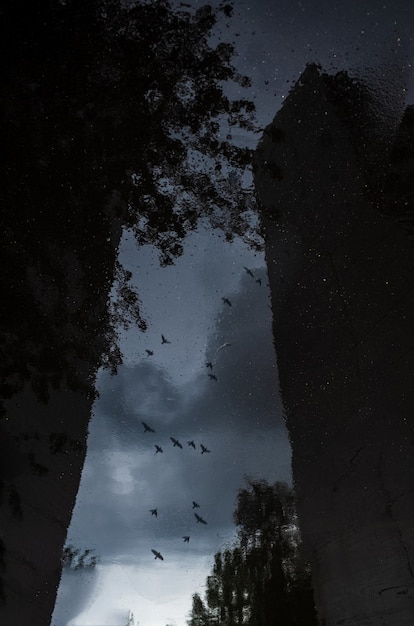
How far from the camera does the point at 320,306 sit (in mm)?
3379

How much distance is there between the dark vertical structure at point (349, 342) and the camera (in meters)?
2.43

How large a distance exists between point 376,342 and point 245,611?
66.4 ft

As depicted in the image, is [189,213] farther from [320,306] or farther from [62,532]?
[62,532]

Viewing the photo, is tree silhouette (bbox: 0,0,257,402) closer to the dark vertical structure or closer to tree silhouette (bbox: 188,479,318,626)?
the dark vertical structure

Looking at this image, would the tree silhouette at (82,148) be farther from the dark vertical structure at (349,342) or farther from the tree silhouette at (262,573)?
the tree silhouette at (262,573)

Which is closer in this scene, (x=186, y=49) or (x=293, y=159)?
(x=186, y=49)

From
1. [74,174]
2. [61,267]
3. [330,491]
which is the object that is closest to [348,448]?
[330,491]

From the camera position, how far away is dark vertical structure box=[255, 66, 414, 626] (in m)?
2.43

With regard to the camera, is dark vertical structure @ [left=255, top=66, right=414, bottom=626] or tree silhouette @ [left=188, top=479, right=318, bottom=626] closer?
dark vertical structure @ [left=255, top=66, right=414, bottom=626]

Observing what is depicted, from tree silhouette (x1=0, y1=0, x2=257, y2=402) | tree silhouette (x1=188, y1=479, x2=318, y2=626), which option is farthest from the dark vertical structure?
tree silhouette (x1=188, y1=479, x2=318, y2=626)

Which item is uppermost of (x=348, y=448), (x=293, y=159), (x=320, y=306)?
(x=293, y=159)

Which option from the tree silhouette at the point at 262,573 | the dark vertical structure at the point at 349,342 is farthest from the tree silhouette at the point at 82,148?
the tree silhouette at the point at 262,573

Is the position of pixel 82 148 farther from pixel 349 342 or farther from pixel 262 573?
pixel 262 573

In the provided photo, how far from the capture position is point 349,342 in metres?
3.01
